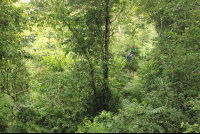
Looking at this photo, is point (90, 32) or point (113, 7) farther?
point (113, 7)

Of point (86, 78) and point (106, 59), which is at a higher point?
point (106, 59)

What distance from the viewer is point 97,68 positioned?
4.38m

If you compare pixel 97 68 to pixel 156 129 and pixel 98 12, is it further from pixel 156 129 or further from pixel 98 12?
pixel 156 129

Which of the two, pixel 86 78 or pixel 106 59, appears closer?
pixel 86 78

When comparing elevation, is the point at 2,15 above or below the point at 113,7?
below

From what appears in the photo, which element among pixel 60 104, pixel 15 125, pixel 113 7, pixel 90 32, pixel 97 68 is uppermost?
pixel 113 7

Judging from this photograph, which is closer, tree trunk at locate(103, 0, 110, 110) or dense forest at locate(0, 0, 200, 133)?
dense forest at locate(0, 0, 200, 133)

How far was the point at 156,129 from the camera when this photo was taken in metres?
2.21

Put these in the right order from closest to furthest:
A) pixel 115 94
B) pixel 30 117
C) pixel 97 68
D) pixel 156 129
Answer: pixel 156 129
pixel 30 117
pixel 97 68
pixel 115 94

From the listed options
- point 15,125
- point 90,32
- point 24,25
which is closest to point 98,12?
point 90,32

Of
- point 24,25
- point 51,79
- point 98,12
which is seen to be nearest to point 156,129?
point 51,79

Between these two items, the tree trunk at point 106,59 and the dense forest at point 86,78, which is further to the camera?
the tree trunk at point 106,59

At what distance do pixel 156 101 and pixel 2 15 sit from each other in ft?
16.1

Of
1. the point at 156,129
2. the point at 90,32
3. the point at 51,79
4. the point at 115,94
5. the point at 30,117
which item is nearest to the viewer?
the point at 156,129
